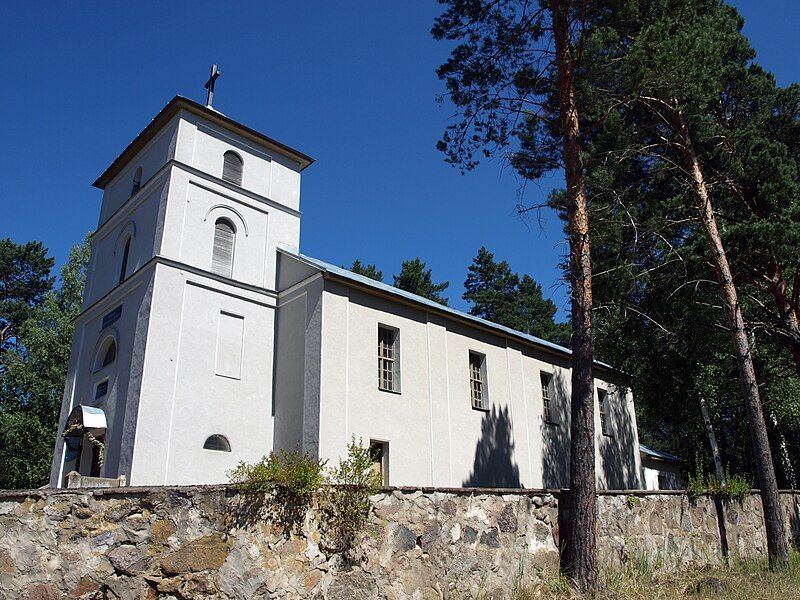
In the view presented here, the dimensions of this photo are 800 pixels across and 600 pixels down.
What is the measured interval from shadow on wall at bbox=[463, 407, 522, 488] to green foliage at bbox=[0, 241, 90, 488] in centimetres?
1781

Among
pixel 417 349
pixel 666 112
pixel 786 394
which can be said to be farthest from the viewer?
pixel 786 394

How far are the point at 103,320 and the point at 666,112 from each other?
54.9 ft

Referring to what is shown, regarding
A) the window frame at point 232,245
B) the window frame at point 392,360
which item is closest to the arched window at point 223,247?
the window frame at point 232,245

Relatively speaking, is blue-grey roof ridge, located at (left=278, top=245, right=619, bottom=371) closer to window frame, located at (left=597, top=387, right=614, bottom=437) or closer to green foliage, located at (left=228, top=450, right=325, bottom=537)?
window frame, located at (left=597, top=387, right=614, bottom=437)

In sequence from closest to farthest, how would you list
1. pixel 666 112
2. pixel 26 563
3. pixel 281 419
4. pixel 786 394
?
pixel 26 563 → pixel 666 112 → pixel 281 419 → pixel 786 394

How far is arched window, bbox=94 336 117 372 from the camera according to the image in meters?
17.6

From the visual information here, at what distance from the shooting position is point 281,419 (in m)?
16.5

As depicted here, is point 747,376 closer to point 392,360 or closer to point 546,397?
point 392,360

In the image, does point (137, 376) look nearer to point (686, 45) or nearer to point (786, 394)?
point (686, 45)

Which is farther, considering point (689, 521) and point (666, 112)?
point (666, 112)

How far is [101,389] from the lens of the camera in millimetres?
16953

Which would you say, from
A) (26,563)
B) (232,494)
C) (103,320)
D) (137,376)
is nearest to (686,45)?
(232,494)

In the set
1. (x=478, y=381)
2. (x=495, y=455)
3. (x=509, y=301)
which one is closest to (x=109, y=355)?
(x=478, y=381)

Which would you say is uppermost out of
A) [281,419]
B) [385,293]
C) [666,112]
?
[666,112]
